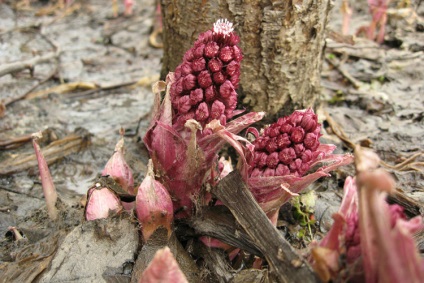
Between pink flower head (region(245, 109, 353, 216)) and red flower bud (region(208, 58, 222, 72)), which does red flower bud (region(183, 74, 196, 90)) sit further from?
pink flower head (region(245, 109, 353, 216))

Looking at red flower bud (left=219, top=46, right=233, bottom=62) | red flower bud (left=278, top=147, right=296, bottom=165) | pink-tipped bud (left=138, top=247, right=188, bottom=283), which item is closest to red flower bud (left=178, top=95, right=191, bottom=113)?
red flower bud (left=219, top=46, right=233, bottom=62)

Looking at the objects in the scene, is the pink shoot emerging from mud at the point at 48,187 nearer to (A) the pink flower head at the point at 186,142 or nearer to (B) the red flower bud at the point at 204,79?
(A) the pink flower head at the point at 186,142

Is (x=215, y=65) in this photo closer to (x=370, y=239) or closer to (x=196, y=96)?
(x=196, y=96)

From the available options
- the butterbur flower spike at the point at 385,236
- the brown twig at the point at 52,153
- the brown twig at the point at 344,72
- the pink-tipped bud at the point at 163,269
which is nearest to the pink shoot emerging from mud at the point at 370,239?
the butterbur flower spike at the point at 385,236

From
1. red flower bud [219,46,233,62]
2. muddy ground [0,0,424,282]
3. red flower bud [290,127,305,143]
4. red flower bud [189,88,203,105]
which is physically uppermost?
red flower bud [219,46,233,62]

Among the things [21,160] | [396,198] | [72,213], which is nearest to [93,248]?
[72,213]

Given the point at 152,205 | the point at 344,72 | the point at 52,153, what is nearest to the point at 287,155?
the point at 152,205
